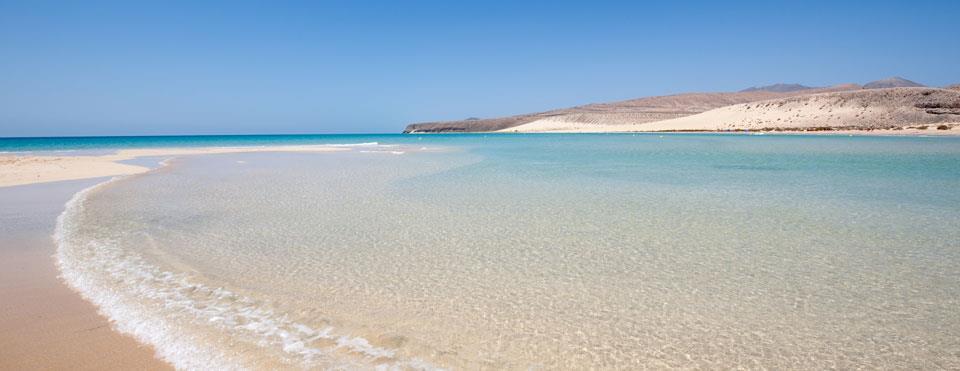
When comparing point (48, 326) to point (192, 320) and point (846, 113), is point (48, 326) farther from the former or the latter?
point (846, 113)

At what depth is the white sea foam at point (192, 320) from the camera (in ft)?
8.80

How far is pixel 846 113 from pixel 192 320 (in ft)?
211

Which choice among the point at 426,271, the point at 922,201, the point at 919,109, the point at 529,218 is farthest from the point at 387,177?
the point at 919,109

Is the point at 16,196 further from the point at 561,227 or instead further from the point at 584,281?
the point at 584,281

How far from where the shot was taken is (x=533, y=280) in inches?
154

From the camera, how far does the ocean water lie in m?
2.75

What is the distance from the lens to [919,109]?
152 feet

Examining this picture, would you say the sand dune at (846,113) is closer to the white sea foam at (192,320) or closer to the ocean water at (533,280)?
the ocean water at (533,280)

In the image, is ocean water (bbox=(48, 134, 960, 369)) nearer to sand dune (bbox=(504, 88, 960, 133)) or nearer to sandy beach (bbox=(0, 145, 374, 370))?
sandy beach (bbox=(0, 145, 374, 370))

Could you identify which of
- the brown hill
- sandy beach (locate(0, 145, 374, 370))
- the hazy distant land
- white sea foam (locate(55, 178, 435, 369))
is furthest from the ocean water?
the brown hill

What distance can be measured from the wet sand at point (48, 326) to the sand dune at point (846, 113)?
4641cm

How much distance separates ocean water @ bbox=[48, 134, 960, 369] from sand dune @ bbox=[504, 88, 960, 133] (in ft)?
134

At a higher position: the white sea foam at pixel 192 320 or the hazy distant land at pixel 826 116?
the hazy distant land at pixel 826 116

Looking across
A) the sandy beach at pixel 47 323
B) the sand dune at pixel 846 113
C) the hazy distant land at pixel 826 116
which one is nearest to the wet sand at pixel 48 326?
the sandy beach at pixel 47 323
